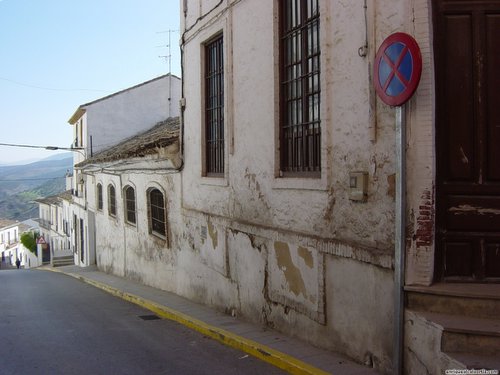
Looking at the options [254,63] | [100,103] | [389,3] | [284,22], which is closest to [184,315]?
[254,63]

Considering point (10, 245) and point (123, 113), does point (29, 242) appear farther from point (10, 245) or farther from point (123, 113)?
point (123, 113)

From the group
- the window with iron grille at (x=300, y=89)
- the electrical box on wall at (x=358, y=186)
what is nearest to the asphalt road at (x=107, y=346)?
the electrical box on wall at (x=358, y=186)

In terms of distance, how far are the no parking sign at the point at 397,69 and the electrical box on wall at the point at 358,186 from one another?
0.83 m

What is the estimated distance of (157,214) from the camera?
488 inches

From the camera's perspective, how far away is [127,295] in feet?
37.4

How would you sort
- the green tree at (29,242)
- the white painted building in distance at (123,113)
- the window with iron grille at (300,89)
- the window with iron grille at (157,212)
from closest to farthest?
the window with iron grille at (300,89), the window with iron grille at (157,212), the white painted building in distance at (123,113), the green tree at (29,242)

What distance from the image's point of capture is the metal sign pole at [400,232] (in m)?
4.17

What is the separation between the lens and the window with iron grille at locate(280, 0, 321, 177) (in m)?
5.73

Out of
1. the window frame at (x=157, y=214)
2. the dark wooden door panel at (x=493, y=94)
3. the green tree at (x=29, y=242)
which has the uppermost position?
the dark wooden door panel at (x=493, y=94)

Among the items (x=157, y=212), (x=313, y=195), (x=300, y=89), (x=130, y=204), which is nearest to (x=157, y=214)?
(x=157, y=212)

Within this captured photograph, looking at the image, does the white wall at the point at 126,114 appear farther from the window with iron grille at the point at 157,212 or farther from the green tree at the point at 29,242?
the green tree at the point at 29,242

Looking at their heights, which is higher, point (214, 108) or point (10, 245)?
point (214, 108)

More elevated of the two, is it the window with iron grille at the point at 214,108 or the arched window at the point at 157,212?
the window with iron grille at the point at 214,108

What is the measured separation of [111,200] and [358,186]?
48.3 ft
